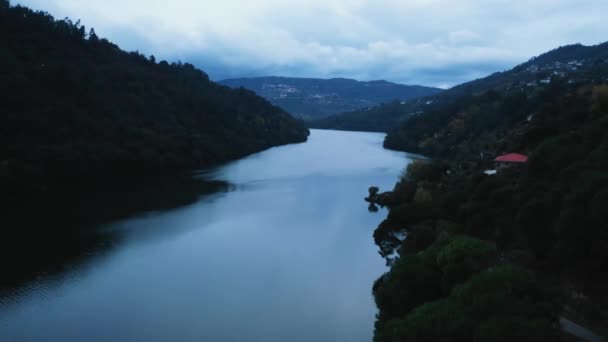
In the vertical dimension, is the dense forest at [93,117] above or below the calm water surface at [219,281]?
above

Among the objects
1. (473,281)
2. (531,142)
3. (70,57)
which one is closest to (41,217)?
(473,281)

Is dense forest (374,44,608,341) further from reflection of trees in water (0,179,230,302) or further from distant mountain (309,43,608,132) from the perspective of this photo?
distant mountain (309,43,608,132)

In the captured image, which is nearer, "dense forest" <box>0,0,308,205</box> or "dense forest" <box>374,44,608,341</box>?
"dense forest" <box>374,44,608,341</box>

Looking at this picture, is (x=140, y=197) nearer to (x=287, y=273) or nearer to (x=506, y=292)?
(x=287, y=273)

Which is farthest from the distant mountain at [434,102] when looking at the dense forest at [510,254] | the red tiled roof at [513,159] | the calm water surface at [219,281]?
the dense forest at [510,254]

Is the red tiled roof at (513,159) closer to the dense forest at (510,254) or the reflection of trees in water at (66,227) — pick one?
the dense forest at (510,254)

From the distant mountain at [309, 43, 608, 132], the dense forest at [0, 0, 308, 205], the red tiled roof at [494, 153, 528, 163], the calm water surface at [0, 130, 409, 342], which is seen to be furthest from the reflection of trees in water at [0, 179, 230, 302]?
the distant mountain at [309, 43, 608, 132]
